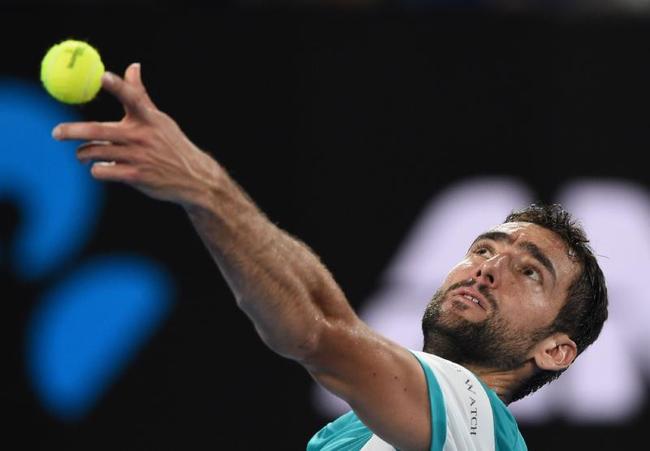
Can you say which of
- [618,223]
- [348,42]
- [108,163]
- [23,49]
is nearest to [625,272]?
[618,223]

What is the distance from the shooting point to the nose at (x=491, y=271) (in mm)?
4648

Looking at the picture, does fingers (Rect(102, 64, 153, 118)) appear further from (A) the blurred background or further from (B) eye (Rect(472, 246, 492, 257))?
(A) the blurred background

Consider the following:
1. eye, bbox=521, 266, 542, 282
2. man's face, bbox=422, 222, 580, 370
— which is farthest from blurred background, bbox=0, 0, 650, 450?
eye, bbox=521, 266, 542, 282

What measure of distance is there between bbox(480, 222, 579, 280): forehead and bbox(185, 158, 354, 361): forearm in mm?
1473

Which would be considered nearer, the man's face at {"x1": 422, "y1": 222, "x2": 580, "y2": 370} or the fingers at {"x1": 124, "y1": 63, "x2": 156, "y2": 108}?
the fingers at {"x1": 124, "y1": 63, "x2": 156, "y2": 108}

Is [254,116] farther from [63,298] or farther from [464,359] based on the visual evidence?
[464,359]

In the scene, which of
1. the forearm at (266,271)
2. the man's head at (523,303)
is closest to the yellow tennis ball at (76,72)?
the forearm at (266,271)

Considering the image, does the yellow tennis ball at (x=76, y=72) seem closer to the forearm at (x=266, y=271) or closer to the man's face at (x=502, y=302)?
the forearm at (x=266, y=271)

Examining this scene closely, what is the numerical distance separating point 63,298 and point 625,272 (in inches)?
134

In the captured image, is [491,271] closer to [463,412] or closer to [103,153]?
[463,412]

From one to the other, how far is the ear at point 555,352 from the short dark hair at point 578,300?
1.2 inches

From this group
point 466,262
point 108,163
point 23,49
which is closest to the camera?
point 108,163

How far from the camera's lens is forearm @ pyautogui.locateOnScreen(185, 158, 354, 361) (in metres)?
3.22

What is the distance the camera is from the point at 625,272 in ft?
24.0
